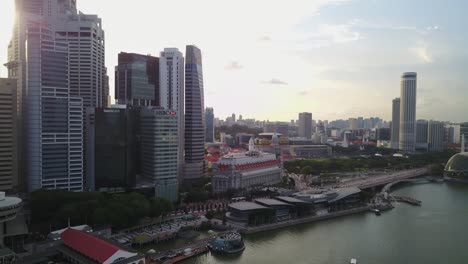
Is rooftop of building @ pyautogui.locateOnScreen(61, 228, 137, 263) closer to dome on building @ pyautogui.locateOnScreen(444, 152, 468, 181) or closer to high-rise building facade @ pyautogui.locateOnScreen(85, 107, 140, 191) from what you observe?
high-rise building facade @ pyautogui.locateOnScreen(85, 107, 140, 191)

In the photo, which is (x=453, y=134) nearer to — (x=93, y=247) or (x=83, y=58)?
(x=83, y=58)

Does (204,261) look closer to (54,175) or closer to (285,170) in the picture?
(54,175)

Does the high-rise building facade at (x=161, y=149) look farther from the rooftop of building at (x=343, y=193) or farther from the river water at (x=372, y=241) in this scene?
the rooftop of building at (x=343, y=193)

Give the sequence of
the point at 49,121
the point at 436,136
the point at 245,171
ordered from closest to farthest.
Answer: the point at 49,121
the point at 245,171
the point at 436,136

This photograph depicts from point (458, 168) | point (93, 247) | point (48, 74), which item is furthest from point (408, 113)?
point (93, 247)

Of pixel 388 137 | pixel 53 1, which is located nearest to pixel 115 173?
pixel 53 1

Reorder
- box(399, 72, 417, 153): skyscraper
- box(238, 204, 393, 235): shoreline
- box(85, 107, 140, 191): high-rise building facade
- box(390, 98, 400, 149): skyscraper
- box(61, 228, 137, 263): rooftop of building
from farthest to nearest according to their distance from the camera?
1. box(390, 98, 400, 149): skyscraper
2. box(399, 72, 417, 153): skyscraper
3. box(85, 107, 140, 191): high-rise building facade
4. box(238, 204, 393, 235): shoreline
5. box(61, 228, 137, 263): rooftop of building

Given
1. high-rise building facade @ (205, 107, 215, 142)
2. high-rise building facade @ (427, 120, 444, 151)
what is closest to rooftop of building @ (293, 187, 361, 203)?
high-rise building facade @ (205, 107, 215, 142)
